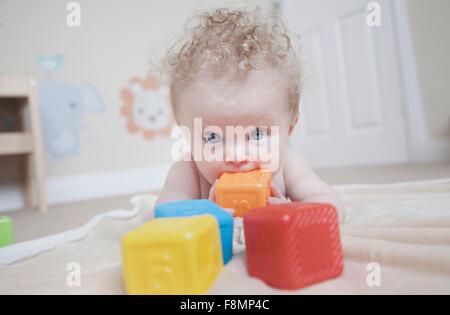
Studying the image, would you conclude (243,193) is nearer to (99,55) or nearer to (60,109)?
(60,109)

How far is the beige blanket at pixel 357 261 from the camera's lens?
396 mm

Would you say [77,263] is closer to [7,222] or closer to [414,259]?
[7,222]

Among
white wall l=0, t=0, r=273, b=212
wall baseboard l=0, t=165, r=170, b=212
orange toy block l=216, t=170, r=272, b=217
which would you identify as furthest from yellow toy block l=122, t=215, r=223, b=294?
wall baseboard l=0, t=165, r=170, b=212

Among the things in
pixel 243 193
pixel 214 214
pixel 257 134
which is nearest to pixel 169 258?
pixel 214 214

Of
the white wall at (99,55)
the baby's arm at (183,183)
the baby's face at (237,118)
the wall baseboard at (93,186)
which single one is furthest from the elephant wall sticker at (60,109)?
the baby's face at (237,118)

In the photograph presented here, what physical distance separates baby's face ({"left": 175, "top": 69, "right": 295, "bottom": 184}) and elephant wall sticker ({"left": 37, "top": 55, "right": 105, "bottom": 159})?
1628 mm

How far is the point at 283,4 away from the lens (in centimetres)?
282

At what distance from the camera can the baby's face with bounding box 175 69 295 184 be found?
2.07 ft

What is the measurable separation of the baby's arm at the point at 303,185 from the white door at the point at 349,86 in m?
1.45

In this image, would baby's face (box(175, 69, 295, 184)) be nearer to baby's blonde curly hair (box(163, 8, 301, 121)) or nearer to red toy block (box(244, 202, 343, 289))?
baby's blonde curly hair (box(163, 8, 301, 121))

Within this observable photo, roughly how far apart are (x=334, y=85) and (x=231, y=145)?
6.67ft

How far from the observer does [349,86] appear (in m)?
2.41

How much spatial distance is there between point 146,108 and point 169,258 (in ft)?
6.92
